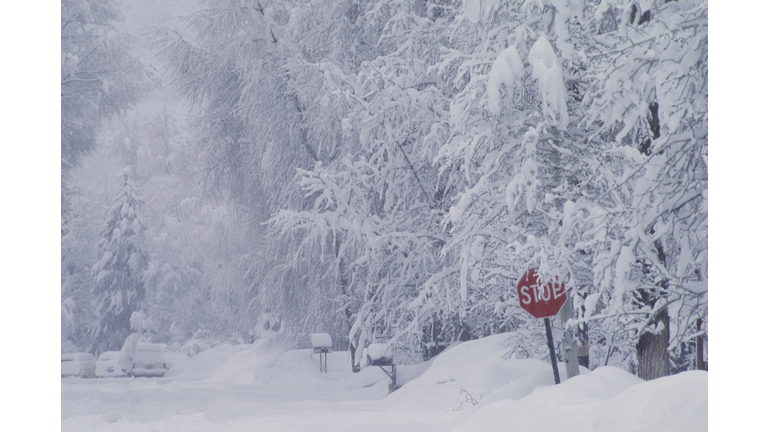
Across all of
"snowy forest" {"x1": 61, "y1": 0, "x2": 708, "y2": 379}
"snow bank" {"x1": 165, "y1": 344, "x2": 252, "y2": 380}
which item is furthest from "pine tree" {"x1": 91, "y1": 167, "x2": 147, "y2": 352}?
"snow bank" {"x1": 165, "y1": 344, "x2": 252, "y2": 380}

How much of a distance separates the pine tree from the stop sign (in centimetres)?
295

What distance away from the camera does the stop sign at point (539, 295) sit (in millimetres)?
4711

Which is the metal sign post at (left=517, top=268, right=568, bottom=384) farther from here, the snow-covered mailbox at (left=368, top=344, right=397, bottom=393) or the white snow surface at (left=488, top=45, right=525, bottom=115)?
the snow-covered mailbox at (left=368, top=344, right=397, bottom=393)

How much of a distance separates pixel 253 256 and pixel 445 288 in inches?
142

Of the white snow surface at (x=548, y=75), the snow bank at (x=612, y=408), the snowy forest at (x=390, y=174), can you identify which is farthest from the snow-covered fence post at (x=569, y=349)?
the white snow surface at (x=548, y=75)

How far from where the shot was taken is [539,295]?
4.72m

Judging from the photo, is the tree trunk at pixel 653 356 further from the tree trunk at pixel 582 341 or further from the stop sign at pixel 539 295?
the stop sign at pixel 539 295

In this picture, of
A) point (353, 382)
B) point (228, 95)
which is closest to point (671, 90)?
point (353, 382)

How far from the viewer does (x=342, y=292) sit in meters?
8.51

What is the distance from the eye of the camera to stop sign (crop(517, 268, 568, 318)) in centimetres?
471

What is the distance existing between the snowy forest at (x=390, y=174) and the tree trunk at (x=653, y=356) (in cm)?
1

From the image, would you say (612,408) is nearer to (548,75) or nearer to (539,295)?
(539,295)

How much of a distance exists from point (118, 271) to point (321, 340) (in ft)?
10.9

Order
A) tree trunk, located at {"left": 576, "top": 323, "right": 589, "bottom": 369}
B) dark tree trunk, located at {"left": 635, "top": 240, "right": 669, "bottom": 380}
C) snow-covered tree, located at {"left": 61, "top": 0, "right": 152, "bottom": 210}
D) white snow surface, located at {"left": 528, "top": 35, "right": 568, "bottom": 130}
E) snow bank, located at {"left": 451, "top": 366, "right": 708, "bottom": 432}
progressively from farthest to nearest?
1. tree trunk, located at {"left": 576, "top": 323, "right": 589, "bottom": 369}
2. snow-covered tree, located at {"left": 61, "top": 0, "right": 152, "bottom": 210}
3. dark tree trunk, located at {"left": 635, "top": 240, "right": 669, "bottom": 380}
4. white snow surface, located at {"left": 528, "top": 35, "right": 568, "bottom": 130}
5. snow bank, located at {"left": 451, "top": 366, "right": 708, "bottom": 432}
